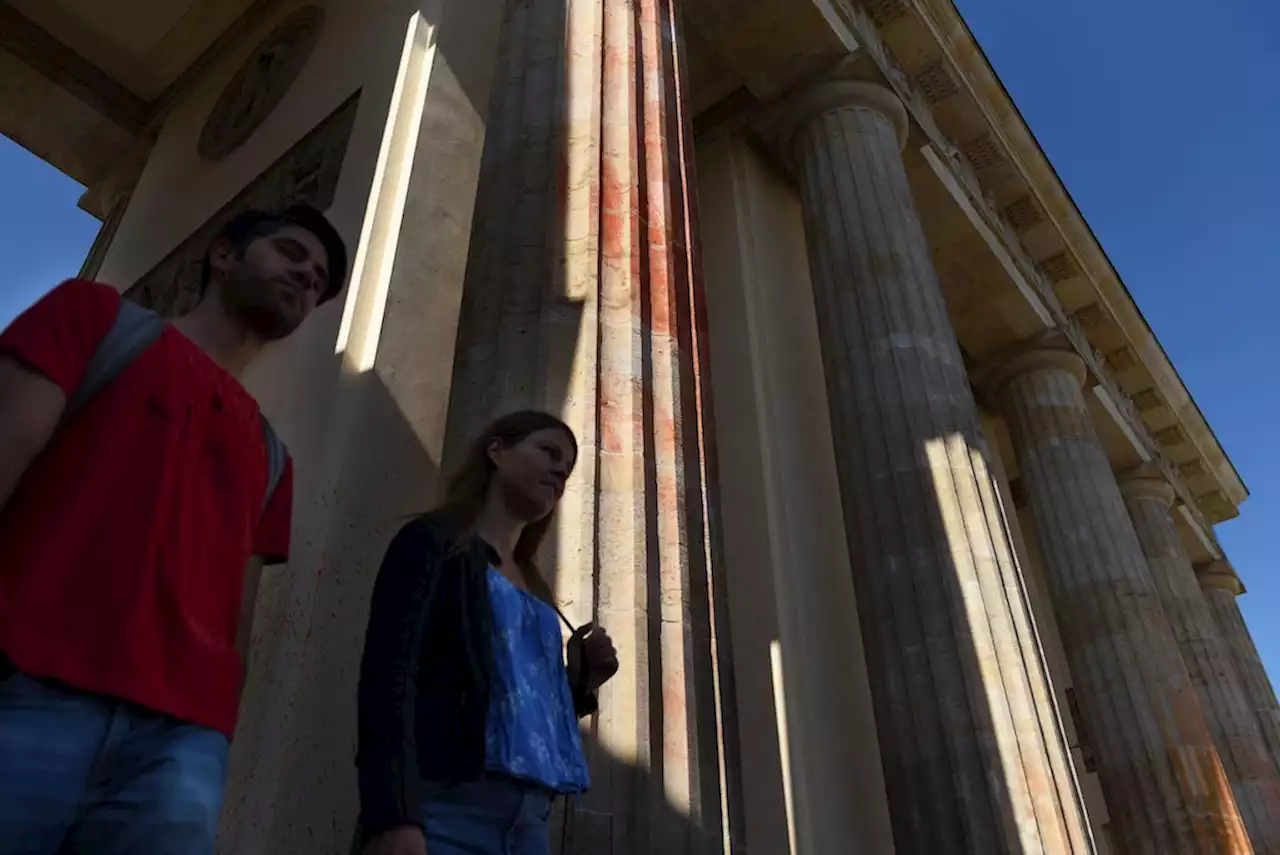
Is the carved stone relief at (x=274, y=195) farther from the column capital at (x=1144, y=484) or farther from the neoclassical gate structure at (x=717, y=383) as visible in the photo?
the column capital at (x=1144, y=484)

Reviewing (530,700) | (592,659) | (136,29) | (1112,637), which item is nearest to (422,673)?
(530,700)

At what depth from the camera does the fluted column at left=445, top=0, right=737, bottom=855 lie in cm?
284

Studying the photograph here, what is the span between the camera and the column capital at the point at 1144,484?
1497 centimetres

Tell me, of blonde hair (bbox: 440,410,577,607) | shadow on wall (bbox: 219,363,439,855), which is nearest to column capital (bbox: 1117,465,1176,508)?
shadow on wall (bbox: 219,363,439,855)

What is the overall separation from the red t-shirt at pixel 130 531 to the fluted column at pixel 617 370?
139 cm

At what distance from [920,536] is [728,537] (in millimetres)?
1502

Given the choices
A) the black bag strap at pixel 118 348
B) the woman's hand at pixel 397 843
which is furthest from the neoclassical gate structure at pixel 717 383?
the black bag strap at pixel 118 348

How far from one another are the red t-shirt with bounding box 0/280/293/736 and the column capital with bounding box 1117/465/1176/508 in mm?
15624

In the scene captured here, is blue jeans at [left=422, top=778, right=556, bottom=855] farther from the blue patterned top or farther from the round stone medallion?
the round stone medallion

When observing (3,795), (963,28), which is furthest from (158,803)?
(963,28)

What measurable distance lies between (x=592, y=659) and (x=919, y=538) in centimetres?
499

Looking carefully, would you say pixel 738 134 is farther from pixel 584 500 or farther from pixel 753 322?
pixel 584 500

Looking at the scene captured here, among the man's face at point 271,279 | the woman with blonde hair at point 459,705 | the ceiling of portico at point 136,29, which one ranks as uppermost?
the ceiling of portico at point 136,29

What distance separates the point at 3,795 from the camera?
4.12 feet
